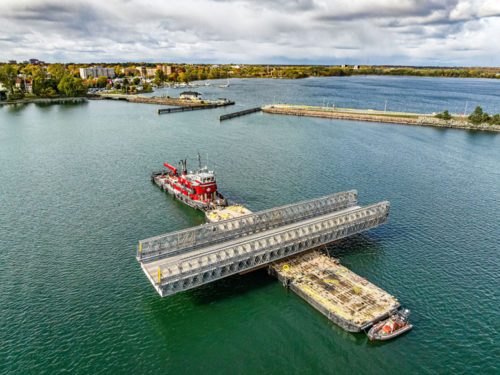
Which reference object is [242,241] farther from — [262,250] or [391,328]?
[391,328]

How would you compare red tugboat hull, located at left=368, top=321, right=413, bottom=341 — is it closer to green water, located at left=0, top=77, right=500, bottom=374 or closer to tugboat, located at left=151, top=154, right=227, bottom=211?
green water, located at left=0, top=77, right=500, bottom=374

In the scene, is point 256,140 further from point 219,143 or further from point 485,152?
point 485,152

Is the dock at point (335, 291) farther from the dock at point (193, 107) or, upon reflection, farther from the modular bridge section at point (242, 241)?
the dock at point (193, 107)

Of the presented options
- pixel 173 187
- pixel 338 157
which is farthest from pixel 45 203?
pixel 338 157

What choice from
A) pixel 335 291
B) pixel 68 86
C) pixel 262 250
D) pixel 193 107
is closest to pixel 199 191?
pixel 262 250

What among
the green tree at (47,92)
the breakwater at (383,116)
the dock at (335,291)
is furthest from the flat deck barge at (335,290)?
the green tree at (47,92)

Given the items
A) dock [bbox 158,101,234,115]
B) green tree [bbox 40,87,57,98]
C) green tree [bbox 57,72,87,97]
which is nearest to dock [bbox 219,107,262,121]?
dock [bbox 158,101,234,115]
